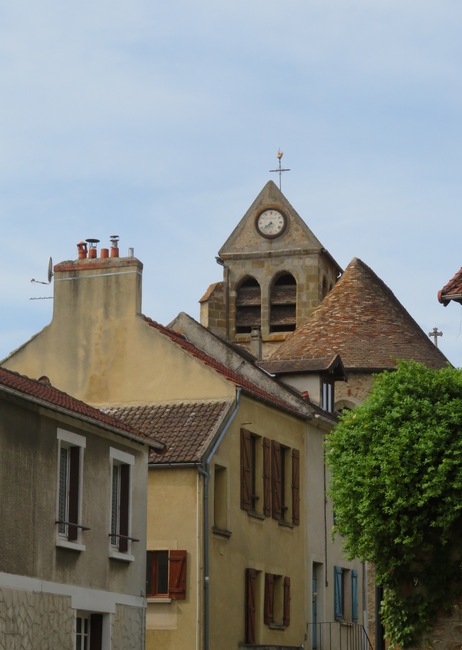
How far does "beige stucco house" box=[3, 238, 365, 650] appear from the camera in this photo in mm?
28484

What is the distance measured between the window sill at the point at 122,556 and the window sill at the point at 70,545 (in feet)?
3.62

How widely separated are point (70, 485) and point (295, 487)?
12.0 m

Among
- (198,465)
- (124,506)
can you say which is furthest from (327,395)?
(124,506)

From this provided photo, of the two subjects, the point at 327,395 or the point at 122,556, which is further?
the point at 327,395

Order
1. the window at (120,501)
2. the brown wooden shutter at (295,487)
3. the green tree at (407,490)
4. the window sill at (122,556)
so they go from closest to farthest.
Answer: the window sill at (122,556) < the window at (120,501) < the green tree at (407,490) < the brown wooden shutter at (295,487)

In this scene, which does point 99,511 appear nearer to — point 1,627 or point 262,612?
point 1,627

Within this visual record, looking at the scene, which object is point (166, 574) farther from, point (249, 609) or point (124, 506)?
point (124, 506)

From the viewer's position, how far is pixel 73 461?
22.4 meters

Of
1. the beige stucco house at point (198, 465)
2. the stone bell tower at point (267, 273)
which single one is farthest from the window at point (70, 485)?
the stone bell tower at point (267, 273)

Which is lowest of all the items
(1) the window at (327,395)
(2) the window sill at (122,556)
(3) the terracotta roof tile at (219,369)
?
(2) the window sill at (122,556)

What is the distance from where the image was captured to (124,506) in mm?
24234

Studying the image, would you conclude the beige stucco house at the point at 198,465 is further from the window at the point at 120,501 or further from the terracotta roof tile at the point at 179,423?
the window at the point at 120,501

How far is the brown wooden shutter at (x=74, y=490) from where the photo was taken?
22219mm

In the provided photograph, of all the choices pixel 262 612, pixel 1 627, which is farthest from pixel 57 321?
pixel 1 627
